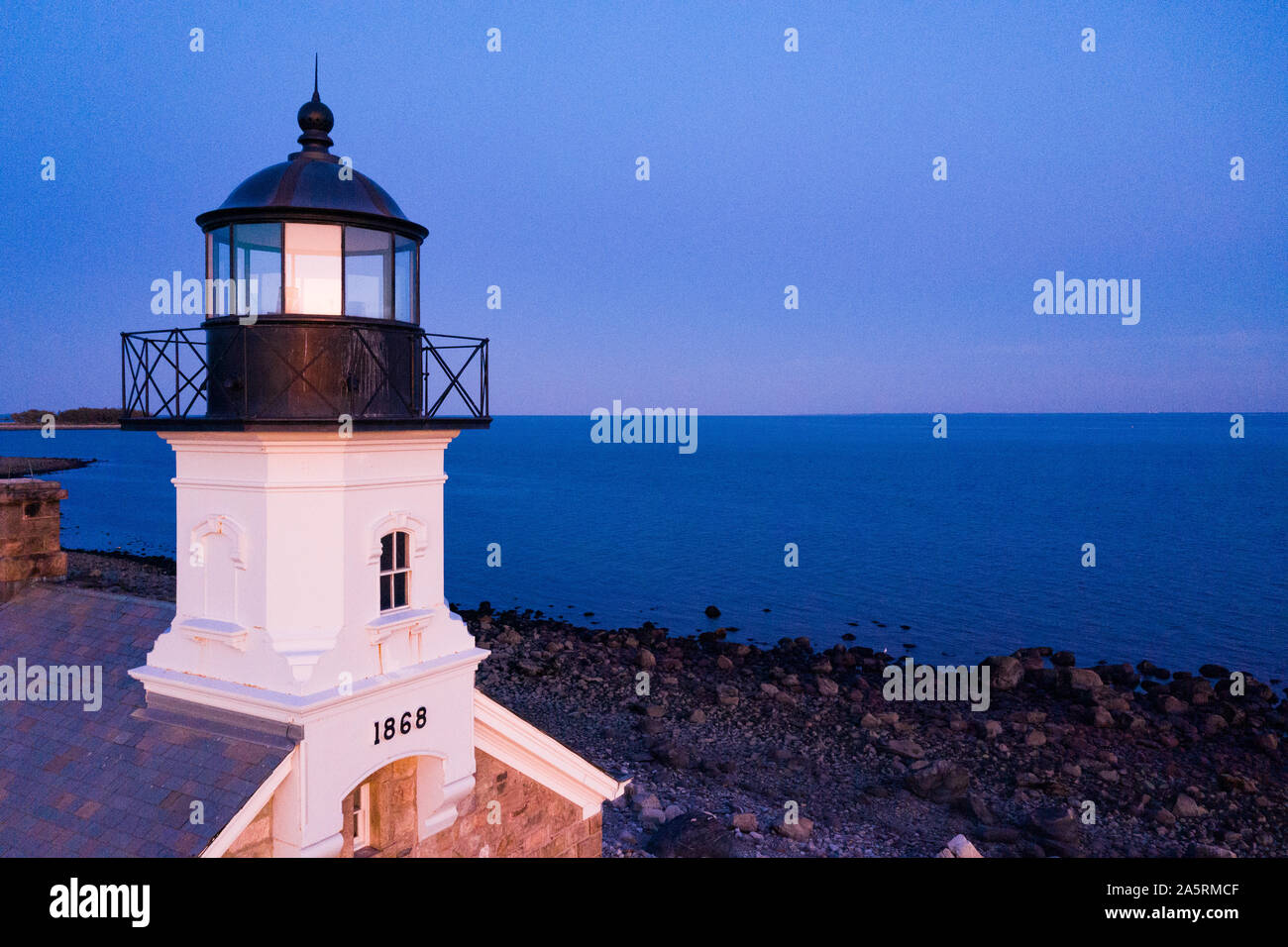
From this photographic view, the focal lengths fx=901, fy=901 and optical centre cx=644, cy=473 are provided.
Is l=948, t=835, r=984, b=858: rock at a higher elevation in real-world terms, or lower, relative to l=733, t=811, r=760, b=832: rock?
higher

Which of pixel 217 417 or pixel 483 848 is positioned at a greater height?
pixel 217 417

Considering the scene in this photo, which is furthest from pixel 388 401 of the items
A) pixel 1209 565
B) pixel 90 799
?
pixel 1209 565

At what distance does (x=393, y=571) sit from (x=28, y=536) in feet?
19.3

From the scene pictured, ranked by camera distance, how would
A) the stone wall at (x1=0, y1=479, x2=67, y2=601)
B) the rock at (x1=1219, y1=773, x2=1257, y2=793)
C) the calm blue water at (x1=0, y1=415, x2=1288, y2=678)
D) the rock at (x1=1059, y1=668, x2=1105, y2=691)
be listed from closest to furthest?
the stone wall at (x1=0, y1=479, x2=67, y2=601) → the rock at (x1=1219, y1=773, x2=1257, y2=793) → the rock at (x1=1059, y1=668, x2=1105, y2=691) → the calm blue water at (x1=0, y1=415, x2=1288, y2=678)

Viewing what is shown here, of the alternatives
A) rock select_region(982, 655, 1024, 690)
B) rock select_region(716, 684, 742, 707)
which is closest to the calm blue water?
rock select_region(982, 655, 1024, 690)

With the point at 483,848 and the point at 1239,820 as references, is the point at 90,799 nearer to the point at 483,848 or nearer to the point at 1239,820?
the point at 483,848

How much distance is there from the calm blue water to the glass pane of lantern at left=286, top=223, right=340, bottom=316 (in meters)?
27.3

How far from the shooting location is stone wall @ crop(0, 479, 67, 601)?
34.7ft

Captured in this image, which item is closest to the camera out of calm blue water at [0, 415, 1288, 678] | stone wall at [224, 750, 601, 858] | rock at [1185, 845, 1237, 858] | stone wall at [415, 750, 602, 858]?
stone wall at [224, 750, 601, 858]

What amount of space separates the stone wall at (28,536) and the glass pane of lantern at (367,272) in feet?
19.2

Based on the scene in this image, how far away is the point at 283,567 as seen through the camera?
7262mm

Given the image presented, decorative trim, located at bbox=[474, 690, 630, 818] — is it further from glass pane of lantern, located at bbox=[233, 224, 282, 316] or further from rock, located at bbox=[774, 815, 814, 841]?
rock, located at bbox=[774, 815, 814, 841]

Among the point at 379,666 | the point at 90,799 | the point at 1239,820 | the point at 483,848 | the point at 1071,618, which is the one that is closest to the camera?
the point at 90,799
